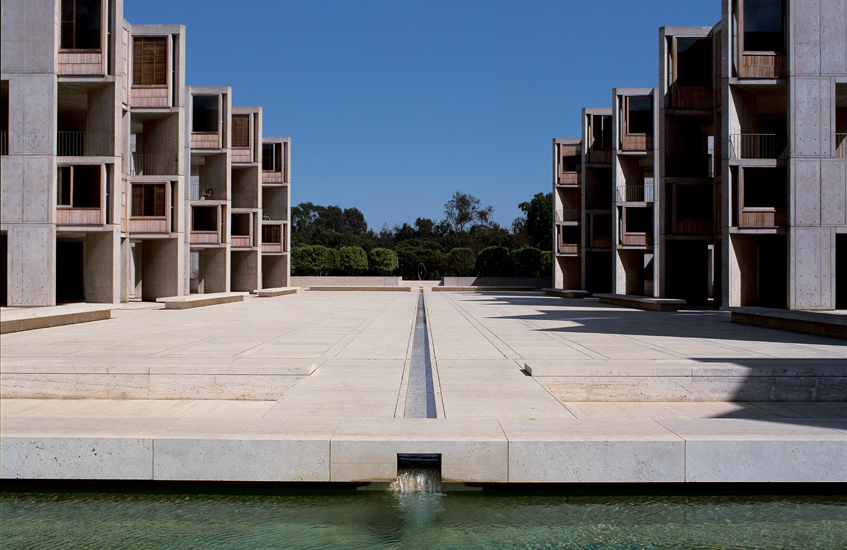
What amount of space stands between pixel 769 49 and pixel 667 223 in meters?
8.85

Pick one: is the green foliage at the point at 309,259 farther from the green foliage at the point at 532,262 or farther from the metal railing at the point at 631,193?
the metal railing at the point at 631,193

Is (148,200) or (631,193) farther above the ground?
(631,193)

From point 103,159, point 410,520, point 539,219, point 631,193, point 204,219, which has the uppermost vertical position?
point 539,219

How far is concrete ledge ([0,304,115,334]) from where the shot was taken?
1562 cm

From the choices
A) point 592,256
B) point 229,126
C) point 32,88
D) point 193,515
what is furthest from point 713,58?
point 193,515

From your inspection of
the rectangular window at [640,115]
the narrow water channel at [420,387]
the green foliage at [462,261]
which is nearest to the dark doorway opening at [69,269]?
the narrow water channel at [420,387]

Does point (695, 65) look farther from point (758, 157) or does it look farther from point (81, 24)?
point (81, 24)

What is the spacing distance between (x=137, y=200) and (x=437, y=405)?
2576 cm

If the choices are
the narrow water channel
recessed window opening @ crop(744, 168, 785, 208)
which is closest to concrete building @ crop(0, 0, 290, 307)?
the narrow water channel

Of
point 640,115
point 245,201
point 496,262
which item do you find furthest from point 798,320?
point 496,262

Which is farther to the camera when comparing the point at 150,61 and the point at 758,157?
the point at 150,61

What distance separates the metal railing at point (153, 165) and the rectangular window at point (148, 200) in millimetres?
1127

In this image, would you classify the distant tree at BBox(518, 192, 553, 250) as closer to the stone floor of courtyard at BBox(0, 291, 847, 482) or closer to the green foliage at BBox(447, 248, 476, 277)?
the green foliage at BBox(447, 248, 476, 277)

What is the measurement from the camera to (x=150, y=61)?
29.1 metres
